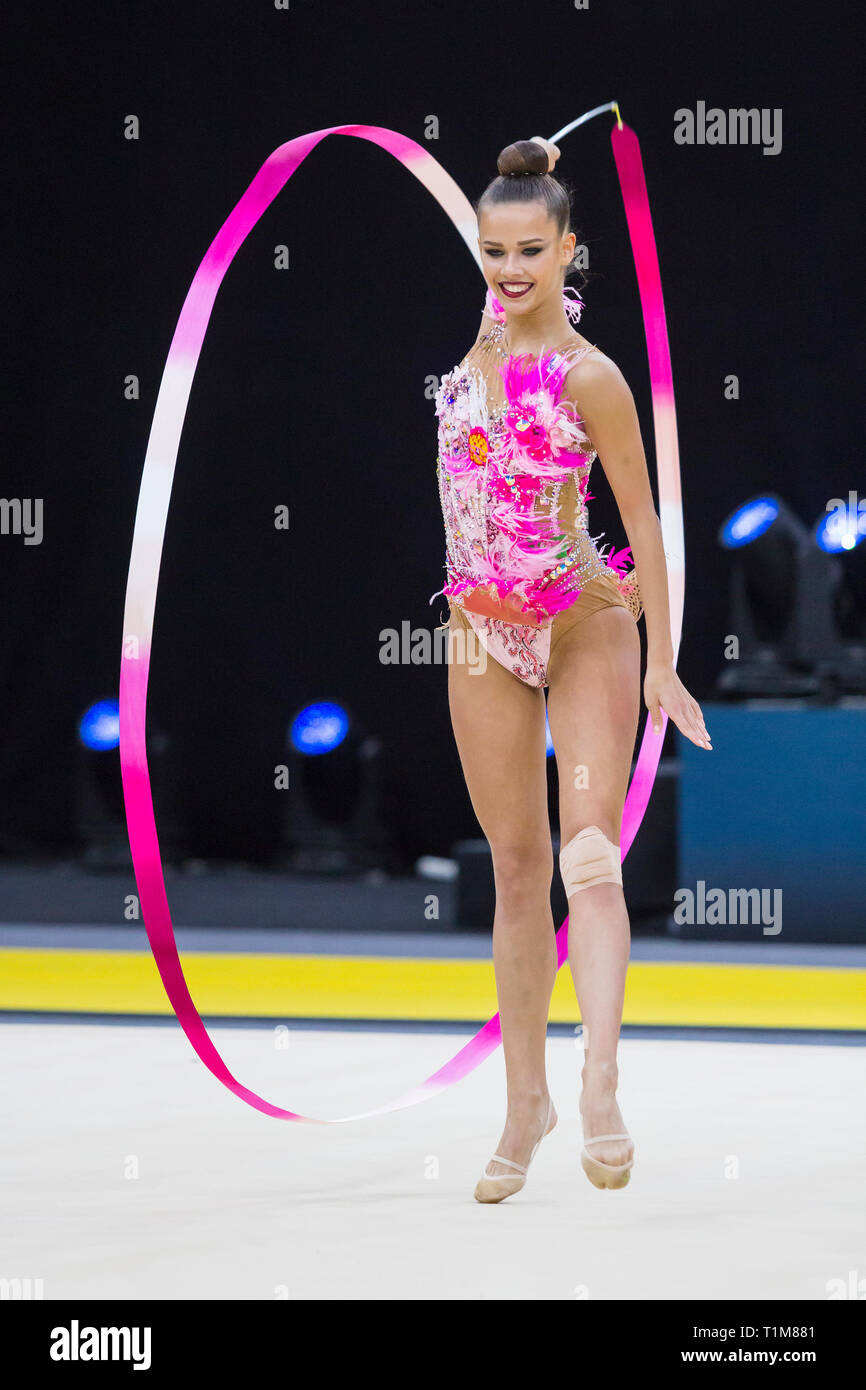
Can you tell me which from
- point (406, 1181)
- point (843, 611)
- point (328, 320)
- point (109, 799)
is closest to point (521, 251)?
point (406, 1181)

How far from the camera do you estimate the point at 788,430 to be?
21.1ft

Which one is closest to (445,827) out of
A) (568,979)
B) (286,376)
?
(286,376)

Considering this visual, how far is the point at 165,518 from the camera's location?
338 cm

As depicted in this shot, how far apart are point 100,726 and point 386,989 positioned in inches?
101

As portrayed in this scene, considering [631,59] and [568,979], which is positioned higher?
[631,59]

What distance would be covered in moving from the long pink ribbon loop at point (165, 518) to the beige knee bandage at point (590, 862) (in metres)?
0.32

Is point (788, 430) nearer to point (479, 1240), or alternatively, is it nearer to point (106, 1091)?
point (106, 1091)

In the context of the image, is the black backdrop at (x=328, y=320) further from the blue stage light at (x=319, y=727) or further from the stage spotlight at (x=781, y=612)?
the stage spotlight at (x=781, y=612)

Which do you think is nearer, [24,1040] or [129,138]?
[24,1040]

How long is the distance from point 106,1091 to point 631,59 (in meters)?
4.08

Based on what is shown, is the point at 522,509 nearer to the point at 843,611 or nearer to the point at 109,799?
the point at 843,611

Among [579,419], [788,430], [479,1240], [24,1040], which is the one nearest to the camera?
[479,1240]

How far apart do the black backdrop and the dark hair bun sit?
3549 mm

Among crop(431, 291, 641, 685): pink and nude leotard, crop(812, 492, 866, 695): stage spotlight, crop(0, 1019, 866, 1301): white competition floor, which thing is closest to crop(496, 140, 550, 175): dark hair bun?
crop(431, 291, 641, 685): pink and nude leotard
